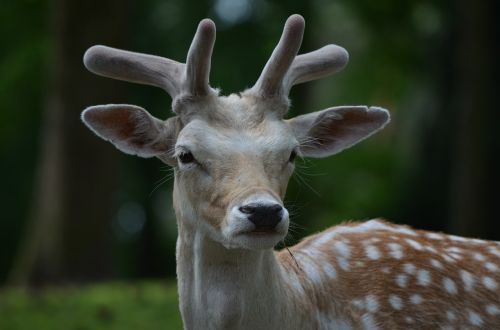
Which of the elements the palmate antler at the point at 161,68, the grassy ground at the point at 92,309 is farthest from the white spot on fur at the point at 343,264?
the grassy ground at the point at 92,309

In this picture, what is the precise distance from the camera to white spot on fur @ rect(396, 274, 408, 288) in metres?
5.75

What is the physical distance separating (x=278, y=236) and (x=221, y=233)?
37 cm

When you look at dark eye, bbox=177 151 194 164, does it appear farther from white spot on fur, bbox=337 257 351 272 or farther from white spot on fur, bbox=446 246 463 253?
white spot on fur, bbox=446 246 463 253

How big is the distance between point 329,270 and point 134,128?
1386 millimetres

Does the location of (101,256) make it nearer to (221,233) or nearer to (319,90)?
(221,233)

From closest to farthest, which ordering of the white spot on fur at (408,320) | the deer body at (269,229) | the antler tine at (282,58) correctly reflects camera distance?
the deer body at (269,229) < the antler tine at (282,58) < the white spot on fur at (408,320)

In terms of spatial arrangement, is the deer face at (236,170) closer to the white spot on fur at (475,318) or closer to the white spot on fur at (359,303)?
the white spot on fur at (359,303)

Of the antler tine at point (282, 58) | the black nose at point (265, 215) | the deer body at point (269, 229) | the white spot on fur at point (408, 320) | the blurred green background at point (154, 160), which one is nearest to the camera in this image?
the black nose at point (265, 215)

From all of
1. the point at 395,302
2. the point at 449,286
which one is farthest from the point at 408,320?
the point at 449,286

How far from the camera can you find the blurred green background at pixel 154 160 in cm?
1336

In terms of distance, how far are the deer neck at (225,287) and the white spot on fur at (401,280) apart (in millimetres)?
827

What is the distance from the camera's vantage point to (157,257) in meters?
25.8

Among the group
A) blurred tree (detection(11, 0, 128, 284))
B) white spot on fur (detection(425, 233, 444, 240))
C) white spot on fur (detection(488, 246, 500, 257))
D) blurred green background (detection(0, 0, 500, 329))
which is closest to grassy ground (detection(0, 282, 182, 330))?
blurred green background (detection(0, 0, 500, 329))

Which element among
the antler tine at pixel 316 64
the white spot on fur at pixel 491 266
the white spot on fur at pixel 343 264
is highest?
the antler tine at pixel 316 64
